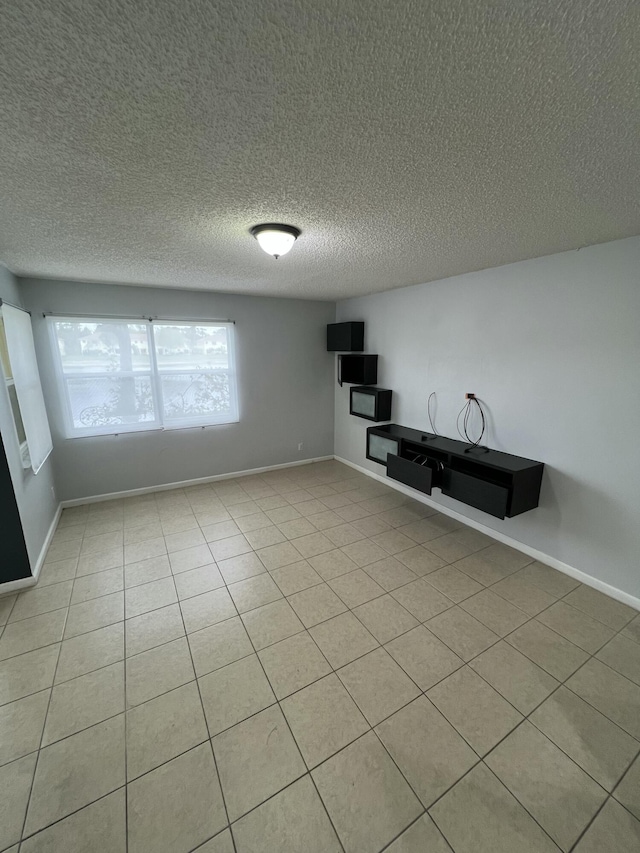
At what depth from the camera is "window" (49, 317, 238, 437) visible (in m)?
3.57

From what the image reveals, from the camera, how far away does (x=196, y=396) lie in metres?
4.26

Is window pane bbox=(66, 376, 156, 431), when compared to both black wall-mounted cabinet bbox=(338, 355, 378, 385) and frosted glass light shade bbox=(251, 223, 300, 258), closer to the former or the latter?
black wall-mounted cabinet bbox=(338, 355, 378, 385)

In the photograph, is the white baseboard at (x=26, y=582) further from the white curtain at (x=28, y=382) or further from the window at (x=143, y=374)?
the window at (x=143, y=374)

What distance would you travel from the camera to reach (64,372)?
3.52m

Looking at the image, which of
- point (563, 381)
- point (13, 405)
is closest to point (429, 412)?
point (563, 381)

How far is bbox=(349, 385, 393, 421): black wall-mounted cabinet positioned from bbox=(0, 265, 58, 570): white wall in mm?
3362

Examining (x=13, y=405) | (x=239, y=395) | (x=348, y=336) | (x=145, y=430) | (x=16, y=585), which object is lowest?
(x=16, y=585)

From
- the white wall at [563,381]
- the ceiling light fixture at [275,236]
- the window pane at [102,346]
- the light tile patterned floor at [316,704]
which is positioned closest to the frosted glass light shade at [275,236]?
the ceiling light fixture at [275,236]

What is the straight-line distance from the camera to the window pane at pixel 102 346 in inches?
138

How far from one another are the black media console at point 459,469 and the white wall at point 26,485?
3.11 m

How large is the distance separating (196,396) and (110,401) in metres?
0.93

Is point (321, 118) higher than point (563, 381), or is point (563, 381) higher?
point (321, 118)

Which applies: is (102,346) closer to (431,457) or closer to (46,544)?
(46,544)

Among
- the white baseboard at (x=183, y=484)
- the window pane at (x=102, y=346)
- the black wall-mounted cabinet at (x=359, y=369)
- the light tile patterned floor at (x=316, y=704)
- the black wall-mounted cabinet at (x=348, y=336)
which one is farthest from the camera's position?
the black wall-mounted cabinet at (x=348, y=336)
